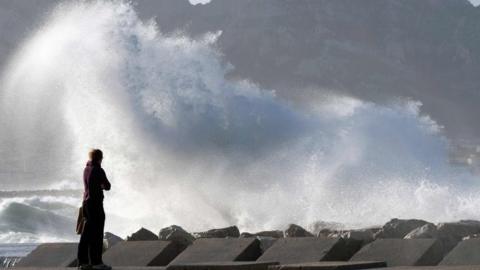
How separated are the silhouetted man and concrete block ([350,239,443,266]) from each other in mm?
2447

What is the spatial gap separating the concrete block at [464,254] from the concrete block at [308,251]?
1.09 m

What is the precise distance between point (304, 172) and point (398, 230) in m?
12.9

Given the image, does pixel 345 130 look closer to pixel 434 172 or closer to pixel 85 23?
pixel 434 172

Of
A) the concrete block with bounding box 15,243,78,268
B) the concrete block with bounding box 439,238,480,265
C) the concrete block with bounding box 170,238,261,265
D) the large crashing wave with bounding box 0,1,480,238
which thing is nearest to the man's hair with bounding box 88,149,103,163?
the concrete block with bounding box 170,238,261,265

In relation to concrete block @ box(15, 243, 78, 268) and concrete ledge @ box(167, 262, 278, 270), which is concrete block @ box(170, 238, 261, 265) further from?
concrete block @ box(15, 243, 78, 268)

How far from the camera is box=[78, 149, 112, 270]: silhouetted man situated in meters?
9.60

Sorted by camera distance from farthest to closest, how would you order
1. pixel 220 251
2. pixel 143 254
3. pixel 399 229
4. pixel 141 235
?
1. pixel 141 235
2. pixel 399 229
3. pixel 143 254
4. pixel 220 251

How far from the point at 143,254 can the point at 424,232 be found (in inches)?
126

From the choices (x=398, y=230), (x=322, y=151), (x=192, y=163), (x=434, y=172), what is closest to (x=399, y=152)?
(x=434, y=172)

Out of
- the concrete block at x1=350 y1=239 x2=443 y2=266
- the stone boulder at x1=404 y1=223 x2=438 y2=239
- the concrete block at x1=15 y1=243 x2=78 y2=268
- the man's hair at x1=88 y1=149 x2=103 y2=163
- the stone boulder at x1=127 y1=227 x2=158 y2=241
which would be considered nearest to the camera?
the concrete block at x1=350 y1=239 x2=443 y2=266

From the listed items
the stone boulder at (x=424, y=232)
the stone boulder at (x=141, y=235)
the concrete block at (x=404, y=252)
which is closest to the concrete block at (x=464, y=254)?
the concrete block at (x=404, y=252)

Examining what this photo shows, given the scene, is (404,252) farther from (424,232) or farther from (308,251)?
(424,232)

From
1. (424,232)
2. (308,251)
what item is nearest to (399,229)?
(424,232)

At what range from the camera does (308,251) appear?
970 centimetres
